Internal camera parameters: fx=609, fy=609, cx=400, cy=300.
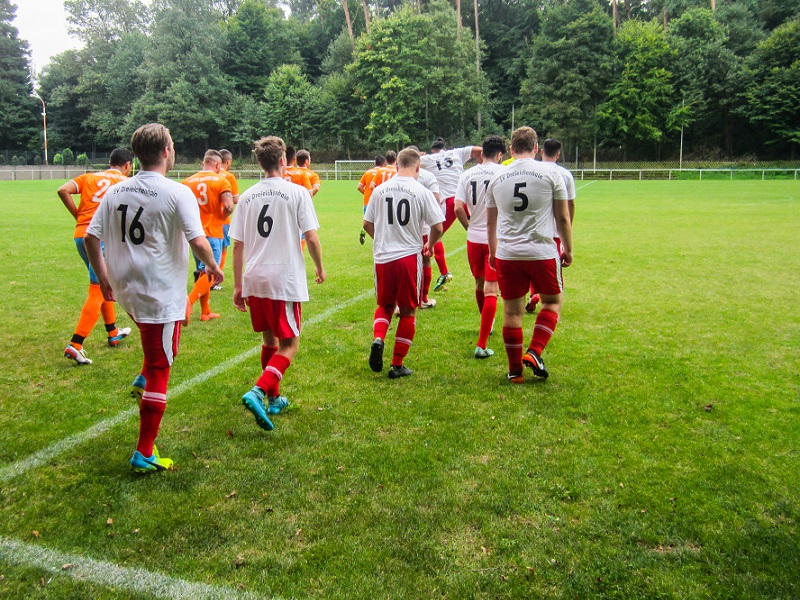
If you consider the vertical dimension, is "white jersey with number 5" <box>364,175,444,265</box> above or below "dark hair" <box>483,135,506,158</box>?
below

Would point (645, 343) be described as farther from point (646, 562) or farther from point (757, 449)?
point (646, 562)

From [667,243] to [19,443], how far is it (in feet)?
41.5

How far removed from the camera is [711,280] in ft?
31.4

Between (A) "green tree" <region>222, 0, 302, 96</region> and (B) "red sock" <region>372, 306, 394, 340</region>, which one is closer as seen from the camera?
(B) "red sock" <region>372, 306, 394, 340</region>

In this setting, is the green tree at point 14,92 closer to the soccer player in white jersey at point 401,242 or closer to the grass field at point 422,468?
the grass field at point 422,468

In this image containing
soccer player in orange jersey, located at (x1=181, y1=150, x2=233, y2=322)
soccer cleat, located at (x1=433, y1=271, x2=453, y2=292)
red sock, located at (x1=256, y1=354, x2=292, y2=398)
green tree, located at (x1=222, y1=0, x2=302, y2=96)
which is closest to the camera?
red sock, located at (x1=256, y1=354, x2=292, y2=398)

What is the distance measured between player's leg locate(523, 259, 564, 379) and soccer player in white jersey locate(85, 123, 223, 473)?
280cm

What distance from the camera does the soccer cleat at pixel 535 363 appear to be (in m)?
5.36

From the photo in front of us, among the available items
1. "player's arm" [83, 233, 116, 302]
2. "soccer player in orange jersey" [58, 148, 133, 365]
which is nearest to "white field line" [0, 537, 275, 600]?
"player's arm" [83, 233, 116, 302]

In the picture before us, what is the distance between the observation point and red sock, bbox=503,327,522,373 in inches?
211

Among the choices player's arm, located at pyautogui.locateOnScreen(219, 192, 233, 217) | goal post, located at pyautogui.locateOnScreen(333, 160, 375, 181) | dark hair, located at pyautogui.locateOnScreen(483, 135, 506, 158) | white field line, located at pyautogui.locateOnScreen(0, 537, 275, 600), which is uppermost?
goal post, located at pyautogui.locateOnScreen(333, 160, 375, 181)

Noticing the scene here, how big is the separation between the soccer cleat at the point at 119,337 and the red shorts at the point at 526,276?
4.12 meters

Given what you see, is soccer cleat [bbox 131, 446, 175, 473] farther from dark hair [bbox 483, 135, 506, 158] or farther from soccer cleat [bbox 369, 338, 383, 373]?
dark hair [bbox 483, 135, 506, 158]

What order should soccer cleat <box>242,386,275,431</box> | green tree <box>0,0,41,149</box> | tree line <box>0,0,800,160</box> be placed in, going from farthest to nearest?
1. green tree <box>0,0,41,149</box>
2. tree line <box>0,0,800,160</box>
3. soccer cleat <box>242,386,275,431</box>
